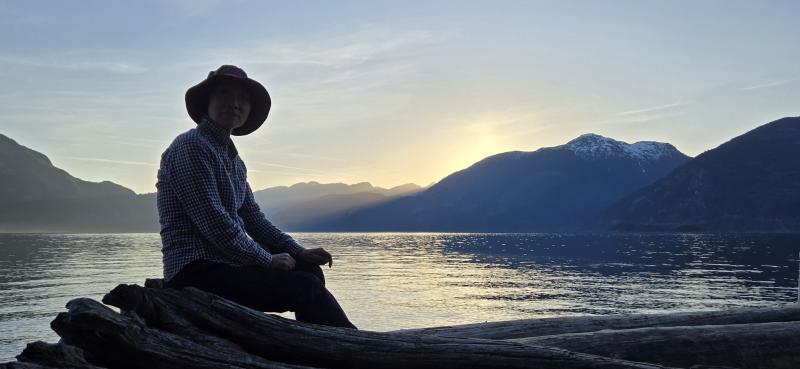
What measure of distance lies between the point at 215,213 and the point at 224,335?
3.09 feet

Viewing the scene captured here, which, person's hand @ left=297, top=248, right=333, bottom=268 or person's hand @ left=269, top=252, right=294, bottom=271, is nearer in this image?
person's hand @ left=269, top=252, right=294, bottom=271

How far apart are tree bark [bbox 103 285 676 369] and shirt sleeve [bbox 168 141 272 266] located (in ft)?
1.93

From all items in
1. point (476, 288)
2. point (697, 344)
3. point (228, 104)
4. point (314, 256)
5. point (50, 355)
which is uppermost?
point (228, 104)

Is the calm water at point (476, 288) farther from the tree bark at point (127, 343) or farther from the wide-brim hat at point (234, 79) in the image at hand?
the tree bark at point (127, 343)

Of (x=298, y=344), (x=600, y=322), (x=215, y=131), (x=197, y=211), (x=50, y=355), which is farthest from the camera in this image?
(x=600, y=322)

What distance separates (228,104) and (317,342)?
224 cm

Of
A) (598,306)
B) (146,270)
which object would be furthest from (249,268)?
(146,270)

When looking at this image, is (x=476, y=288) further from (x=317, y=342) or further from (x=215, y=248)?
(x=317, y=342)

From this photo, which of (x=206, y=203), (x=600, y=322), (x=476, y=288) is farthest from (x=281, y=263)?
(x=476, y=288)

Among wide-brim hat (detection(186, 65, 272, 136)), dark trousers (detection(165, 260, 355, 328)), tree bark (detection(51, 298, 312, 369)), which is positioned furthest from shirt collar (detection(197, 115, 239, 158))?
→ tree bark (detection(51, 298, 312, 369))

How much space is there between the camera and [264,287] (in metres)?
4.43

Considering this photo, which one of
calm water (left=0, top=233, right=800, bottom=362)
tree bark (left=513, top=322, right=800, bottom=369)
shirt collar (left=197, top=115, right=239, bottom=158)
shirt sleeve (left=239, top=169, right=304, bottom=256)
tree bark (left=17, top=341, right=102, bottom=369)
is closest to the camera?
tree bark (left=17, top=341, right=102, bottom=369)

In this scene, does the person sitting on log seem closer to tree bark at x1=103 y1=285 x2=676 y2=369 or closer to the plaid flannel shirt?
the plaid flannel shirt

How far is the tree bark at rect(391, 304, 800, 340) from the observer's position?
616 cm
